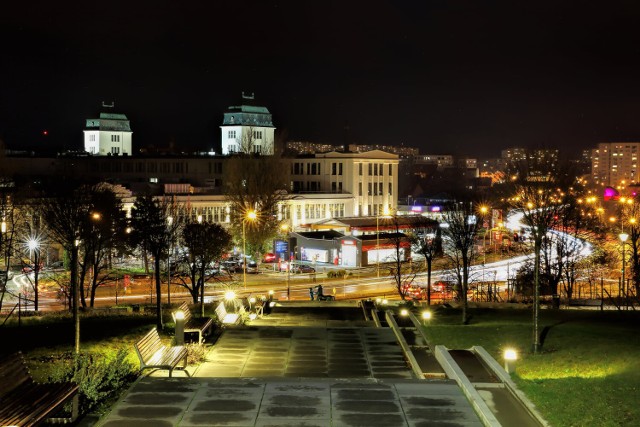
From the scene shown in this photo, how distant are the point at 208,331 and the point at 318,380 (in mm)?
6263

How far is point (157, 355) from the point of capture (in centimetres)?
1495

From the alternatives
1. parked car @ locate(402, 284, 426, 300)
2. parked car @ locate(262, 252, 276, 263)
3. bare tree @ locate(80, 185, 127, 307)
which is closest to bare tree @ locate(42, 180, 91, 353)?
bare tree @ locate(80, 185, 127, 307)

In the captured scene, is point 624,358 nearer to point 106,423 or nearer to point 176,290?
point 106,423

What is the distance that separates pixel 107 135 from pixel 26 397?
134 meters

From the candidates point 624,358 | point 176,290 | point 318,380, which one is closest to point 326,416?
point 318,380

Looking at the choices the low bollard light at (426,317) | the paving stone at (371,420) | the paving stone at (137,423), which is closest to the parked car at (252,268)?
the low bollard light at (426,317)

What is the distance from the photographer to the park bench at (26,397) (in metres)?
10.1

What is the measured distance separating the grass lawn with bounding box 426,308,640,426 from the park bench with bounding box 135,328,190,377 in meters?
6.31

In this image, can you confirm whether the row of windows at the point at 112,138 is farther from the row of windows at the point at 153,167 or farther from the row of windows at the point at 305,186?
the row of windows at the point at 305,186

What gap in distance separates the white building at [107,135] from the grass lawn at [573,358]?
398ft

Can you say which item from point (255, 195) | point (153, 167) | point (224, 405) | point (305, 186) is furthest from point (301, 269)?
point (224, 405)

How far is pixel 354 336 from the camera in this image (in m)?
19.2

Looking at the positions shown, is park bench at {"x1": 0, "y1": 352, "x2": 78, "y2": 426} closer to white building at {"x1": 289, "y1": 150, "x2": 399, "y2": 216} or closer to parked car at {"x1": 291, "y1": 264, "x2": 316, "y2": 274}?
parked car at {"x1": 291, "y1": 264, "x2": 316, "y2": 274}

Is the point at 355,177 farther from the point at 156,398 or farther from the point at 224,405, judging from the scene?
the point at 224,405
